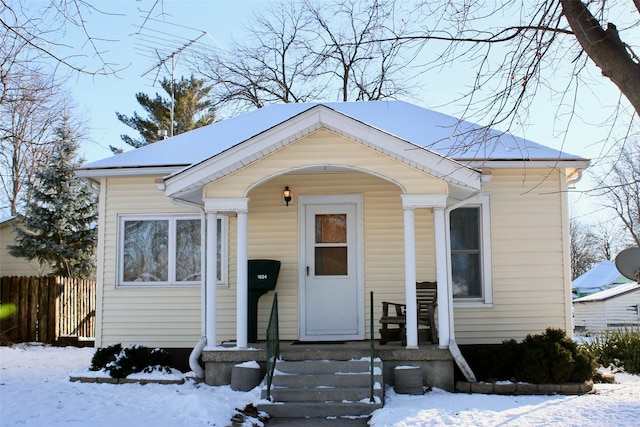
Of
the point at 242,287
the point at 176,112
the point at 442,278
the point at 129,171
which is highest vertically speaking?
the point at 176,112

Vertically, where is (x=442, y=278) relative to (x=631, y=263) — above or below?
below

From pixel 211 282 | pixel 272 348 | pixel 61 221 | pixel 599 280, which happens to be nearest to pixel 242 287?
pixel 211 282

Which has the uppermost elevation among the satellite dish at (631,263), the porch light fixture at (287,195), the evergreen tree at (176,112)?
the evergreen tree at (176,112)

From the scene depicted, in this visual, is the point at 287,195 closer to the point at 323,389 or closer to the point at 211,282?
the point at 211,282

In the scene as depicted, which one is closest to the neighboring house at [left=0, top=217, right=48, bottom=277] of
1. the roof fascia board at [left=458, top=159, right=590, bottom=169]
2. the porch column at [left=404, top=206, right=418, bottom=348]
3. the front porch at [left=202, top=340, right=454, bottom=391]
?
the front porch at [left=202, top=340, right=454, bottom=391]

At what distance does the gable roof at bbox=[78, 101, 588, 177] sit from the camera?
432 inches

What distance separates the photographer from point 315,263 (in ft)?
36.7

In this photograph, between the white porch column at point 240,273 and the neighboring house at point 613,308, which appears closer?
the white porch column at point 240,273

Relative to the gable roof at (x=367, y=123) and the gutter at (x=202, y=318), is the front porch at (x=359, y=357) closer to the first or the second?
the gutter at (x=202, y=318)

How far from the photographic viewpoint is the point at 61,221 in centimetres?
1912

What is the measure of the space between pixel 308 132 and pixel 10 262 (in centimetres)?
1690

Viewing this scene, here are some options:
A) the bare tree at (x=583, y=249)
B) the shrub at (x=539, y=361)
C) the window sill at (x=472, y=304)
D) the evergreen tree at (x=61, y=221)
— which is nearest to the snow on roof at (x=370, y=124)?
the window sill at (x=472, y=304)

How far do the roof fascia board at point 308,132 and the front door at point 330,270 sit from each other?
2.09 metres

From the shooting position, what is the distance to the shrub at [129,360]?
32.8ft
